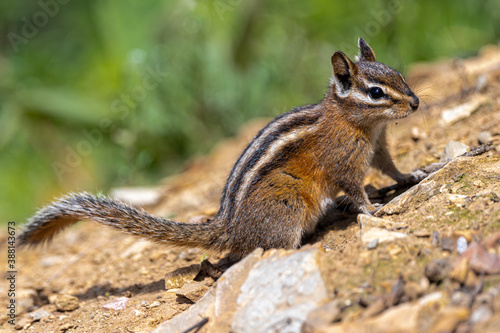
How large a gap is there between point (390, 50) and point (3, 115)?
7.88 metres

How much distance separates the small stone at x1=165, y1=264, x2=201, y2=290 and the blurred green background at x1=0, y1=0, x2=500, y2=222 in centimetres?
414

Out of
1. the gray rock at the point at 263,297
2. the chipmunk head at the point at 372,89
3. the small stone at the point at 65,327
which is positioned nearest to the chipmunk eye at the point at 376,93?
the chipmunk head at the point at 372,89

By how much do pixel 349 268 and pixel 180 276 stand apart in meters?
1.85

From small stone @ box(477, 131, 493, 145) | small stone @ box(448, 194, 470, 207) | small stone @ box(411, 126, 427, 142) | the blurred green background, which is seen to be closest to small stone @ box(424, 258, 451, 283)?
small stone @ box(448, 194, 470, 207)

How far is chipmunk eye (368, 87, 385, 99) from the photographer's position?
443 centimetres

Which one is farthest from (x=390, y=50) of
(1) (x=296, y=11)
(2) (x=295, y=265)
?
(2) (x=295, y=265)

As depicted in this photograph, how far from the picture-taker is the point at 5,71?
37.9 feet

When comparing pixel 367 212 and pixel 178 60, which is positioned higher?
pixel 178 60

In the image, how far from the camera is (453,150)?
493 centimetres

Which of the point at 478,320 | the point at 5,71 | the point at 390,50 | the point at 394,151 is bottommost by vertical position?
the point at 478,320

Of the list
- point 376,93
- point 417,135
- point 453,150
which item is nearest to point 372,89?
point 376,93

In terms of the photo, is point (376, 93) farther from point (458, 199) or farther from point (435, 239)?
point (435, 239)

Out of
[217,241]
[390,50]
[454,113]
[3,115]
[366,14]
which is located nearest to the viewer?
[217,241]

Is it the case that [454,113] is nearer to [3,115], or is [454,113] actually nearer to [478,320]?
[478,320]
